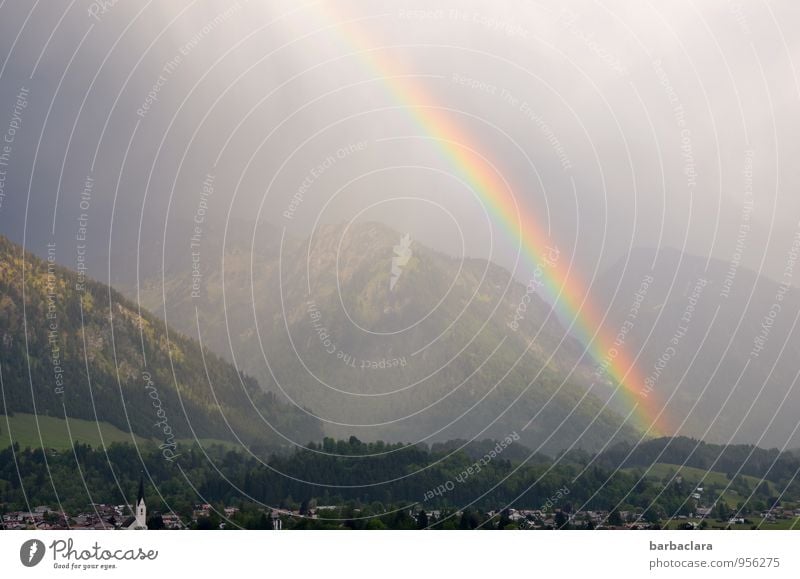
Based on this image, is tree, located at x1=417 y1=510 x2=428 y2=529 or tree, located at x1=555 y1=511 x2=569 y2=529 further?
tree, located at x1=555 y1=511 x2=569 y2=529

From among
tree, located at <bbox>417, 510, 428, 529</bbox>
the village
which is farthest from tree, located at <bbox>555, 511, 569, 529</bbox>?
tree, located at <bbox>417, 510, 428, 529</bbox>

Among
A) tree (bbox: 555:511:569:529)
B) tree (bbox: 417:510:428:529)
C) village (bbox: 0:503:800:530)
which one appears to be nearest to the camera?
tree (bbox: 417:510:428:529)

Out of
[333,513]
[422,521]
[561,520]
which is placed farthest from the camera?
[561,520]

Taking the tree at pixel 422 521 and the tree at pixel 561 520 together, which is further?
the tree at pixel 561 520

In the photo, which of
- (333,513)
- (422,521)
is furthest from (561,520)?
(333,513)

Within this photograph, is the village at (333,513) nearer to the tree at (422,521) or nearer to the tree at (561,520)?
the tree at (561,520)

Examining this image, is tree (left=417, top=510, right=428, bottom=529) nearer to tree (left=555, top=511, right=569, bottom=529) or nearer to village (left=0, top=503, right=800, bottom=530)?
village (left=0, top=503, right=800, bottom=530)

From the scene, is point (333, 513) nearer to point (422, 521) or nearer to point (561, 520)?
point (422, 521)

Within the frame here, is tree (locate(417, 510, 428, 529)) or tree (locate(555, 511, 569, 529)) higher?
tree (locate(417, 510, 428, 529))

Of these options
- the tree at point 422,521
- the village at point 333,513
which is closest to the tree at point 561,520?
the village at point 333,513
